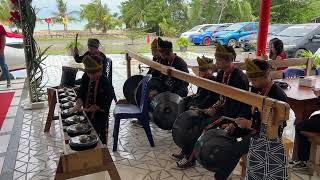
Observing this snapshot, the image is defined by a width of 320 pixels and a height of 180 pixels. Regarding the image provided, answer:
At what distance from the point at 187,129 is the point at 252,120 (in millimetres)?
561

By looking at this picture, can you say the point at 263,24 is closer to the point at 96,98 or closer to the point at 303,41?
the point at 96,98

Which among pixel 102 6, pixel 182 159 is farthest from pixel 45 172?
pixel 102 6

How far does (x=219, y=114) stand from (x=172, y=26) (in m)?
15.1

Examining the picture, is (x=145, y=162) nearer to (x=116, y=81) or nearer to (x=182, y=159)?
(x=182, y=159)

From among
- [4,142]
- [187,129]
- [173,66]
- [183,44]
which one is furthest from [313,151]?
[183,44]

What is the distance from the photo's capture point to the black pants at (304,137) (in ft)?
9.62

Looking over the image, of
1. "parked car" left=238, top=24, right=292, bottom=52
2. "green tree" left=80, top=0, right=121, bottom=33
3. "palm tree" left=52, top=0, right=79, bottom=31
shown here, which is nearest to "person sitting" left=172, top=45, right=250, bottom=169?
"parked car" left=238, top=24, right=292, bottom=52

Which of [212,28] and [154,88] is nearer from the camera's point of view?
[154,88]

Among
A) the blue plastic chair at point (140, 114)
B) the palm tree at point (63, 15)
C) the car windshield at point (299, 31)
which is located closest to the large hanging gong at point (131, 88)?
the blue plastic chair at point (140, 114)

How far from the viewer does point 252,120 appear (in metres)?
2.40

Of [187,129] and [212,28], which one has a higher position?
[212,28]

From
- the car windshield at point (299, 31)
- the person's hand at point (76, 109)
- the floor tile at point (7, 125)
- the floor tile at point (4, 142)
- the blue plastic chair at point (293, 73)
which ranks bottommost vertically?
the floor tile at point (4, 142)

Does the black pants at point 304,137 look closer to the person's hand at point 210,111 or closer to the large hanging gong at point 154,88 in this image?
the person's hand at point 210,111

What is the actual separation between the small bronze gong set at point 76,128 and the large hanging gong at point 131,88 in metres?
0.97
